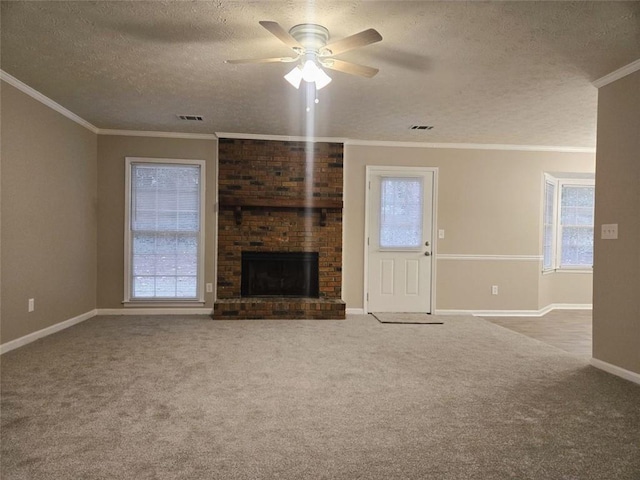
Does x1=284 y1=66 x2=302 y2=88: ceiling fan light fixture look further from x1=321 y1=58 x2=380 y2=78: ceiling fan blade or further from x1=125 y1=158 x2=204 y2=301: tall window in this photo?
x1=125 y1=158 x2=204 y2=301: tall window

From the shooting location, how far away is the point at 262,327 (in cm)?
471

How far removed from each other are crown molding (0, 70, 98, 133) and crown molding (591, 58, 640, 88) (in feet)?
15.7

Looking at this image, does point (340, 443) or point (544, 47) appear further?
point (544, 47)

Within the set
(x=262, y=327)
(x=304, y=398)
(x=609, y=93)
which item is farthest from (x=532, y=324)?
(x=304, y=398)

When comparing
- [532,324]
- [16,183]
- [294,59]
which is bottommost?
[532,324]

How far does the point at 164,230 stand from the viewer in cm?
541

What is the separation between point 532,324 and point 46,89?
5.93 m

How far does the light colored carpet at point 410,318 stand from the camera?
514cm

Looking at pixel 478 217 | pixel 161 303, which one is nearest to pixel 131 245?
pixel 161 303

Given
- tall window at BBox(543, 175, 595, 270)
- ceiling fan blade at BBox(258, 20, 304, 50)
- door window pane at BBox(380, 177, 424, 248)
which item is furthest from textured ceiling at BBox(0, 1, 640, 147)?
tall window at BBox(543, 175, 595, 270)

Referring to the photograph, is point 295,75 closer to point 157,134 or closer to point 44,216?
point 44,216

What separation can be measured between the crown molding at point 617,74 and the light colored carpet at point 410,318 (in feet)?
9.78

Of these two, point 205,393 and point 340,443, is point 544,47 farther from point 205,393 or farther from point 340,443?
point 205,393

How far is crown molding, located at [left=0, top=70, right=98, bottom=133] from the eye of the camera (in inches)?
137
